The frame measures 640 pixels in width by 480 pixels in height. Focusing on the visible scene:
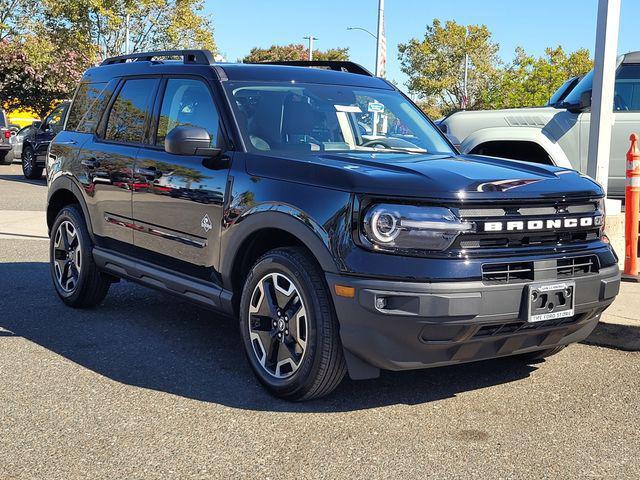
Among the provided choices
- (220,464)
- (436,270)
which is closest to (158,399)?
(220,464)

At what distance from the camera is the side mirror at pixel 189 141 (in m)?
4.66

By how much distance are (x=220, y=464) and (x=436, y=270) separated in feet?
4.24

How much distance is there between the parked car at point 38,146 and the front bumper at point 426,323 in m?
17.9

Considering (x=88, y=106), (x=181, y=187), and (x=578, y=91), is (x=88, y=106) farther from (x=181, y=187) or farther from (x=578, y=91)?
(x=578, y=91)

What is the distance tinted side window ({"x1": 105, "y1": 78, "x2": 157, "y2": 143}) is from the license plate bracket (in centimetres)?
299

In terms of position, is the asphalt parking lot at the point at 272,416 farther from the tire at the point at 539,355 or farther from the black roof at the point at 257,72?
the black roof at the point at 257,72

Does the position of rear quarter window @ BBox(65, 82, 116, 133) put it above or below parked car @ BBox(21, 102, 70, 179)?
above

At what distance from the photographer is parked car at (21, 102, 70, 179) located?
2064cm

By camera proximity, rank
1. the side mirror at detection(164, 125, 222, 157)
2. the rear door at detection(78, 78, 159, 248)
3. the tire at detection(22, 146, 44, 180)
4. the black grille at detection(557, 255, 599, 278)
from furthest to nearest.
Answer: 1. the tire at detection(22, 146, 44, 180)
2. the rear door at detection(78, 78, 159, 248)
3. the side mirror at detection(164, 125, 222, 157)
4. the black grille at detection(557, 255, 599, 278)

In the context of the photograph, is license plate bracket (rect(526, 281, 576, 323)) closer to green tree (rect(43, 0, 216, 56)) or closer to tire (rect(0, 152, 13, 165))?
tire (rect(0, 152, 13, 165))

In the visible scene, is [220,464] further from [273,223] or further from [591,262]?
[591,262]

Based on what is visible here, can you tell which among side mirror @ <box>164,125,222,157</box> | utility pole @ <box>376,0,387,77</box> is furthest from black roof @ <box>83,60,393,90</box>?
utility pole @ <box>376,0,387,77</box>

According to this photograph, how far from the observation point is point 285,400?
171 inches

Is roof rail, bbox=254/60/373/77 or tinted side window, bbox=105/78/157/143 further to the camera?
roof rail, bbox=254/60/373/77
